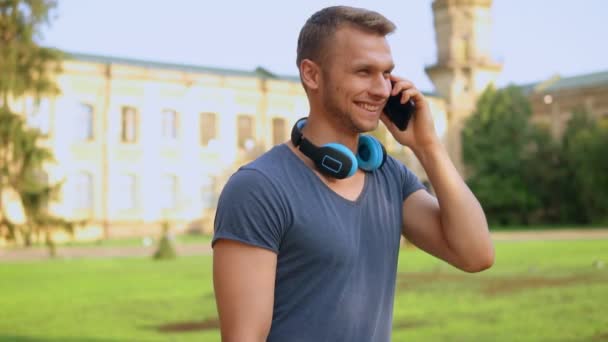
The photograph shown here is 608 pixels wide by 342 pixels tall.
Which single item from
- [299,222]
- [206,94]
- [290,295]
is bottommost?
[206,94]

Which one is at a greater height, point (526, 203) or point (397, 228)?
point (397, 228)

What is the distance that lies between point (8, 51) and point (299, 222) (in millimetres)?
21544

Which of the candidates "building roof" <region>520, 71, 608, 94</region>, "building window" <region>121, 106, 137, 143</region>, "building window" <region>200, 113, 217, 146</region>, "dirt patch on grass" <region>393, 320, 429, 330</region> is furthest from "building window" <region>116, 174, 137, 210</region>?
"dirt patch on grass" <region>393, 320, 429, 330</region>

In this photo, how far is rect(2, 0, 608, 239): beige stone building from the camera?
41.9 meters

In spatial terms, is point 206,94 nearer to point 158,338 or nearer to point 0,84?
point 0,84

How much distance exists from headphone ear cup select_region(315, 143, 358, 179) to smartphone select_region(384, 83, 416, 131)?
1.01 feet

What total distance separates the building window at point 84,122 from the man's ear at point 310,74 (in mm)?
40937

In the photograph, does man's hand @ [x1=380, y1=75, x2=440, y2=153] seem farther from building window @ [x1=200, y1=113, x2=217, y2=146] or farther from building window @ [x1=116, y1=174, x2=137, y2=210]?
building window @ [x1=200, y1=113, x2=217, y2=146]

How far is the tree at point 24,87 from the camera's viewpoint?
22.5 metres

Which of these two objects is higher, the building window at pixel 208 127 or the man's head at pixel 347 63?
the man's head at pixel 347 63

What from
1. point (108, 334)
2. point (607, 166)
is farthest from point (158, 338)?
point (607, 166)

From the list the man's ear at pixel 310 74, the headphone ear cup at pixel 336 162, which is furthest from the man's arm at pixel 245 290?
the man's ear at pixel 310 74

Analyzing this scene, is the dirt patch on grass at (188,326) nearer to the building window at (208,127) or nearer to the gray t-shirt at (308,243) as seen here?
the gray t-shirt at (308,243)

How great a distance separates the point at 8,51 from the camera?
73.5 ft
